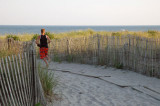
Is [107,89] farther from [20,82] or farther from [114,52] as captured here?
[114,52]

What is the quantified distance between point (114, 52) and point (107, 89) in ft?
10.5

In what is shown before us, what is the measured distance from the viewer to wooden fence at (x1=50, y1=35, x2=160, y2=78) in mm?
7984

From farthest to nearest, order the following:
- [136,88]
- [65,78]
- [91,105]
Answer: [65,78]
[136,88]
[91,105]

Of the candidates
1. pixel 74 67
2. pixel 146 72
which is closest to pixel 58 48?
pixel 74 67

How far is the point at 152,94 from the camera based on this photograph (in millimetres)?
5949

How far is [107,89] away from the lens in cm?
643

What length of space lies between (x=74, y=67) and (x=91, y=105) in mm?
4714

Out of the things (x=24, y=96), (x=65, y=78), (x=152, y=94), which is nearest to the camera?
(x=24, y=96)

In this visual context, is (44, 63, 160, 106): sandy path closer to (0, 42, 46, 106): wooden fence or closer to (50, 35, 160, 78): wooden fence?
(50, 35, 160, 78): wooden fence

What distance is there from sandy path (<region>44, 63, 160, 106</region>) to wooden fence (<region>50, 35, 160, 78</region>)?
42 cm

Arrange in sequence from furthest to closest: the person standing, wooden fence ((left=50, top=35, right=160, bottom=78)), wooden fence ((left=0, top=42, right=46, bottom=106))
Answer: the person standing → wooden fence ((left=50, top=35, right=160, bottom=78)) → wooden fence ((left=0, top=42, right=46, bottom=106))

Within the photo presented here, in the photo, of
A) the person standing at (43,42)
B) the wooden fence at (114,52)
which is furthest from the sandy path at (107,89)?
the person standing at (43,42)

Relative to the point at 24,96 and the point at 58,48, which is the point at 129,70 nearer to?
the point at 58,48

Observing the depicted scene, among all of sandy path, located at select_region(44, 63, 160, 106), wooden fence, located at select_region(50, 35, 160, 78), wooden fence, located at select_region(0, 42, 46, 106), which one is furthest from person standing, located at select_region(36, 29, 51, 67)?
wooden fence, located at select_region(0, 42, 46, 106)
